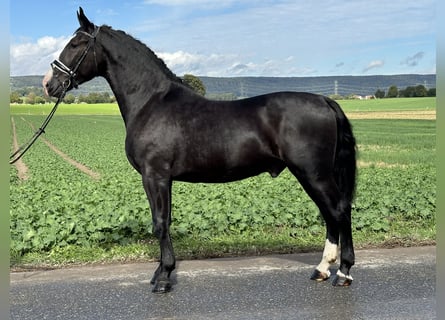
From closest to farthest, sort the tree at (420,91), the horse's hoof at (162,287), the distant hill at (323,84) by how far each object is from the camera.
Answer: the horse's hoof at (162,287) → the tree at (420,91) → the distant hill at (323,84)

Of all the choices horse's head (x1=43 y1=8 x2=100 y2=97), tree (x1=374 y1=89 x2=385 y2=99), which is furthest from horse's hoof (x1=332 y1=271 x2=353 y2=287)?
tree (x1=374 y1=89 x2=385 y2=99)

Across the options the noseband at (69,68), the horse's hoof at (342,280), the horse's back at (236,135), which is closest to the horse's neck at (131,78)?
the noseband at (69,68)

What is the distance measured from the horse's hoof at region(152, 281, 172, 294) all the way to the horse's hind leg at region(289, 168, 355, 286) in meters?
1.53

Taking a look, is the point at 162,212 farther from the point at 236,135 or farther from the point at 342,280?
the point at 342,280

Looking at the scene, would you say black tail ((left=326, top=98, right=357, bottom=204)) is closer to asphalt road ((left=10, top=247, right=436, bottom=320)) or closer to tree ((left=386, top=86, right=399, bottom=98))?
asphalt road ((left=10, top=247, right=436, bottom=320))

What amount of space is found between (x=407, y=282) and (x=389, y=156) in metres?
24.8

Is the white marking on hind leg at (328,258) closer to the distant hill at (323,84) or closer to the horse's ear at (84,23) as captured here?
the horse's ear at (84,23)

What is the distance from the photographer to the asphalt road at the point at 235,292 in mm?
4262

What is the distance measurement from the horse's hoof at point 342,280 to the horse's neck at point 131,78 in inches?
107

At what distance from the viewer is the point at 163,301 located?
183 inches

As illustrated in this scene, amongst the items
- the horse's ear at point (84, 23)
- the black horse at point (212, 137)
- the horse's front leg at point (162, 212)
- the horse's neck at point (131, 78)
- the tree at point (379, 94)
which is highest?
the horse's ear at point (84, 23)

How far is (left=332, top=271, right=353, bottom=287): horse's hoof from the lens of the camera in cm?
501

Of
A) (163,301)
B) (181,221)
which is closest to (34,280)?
(163,301)

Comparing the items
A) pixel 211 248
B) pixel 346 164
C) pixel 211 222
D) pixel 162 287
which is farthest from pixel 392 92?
pixel 162 287
